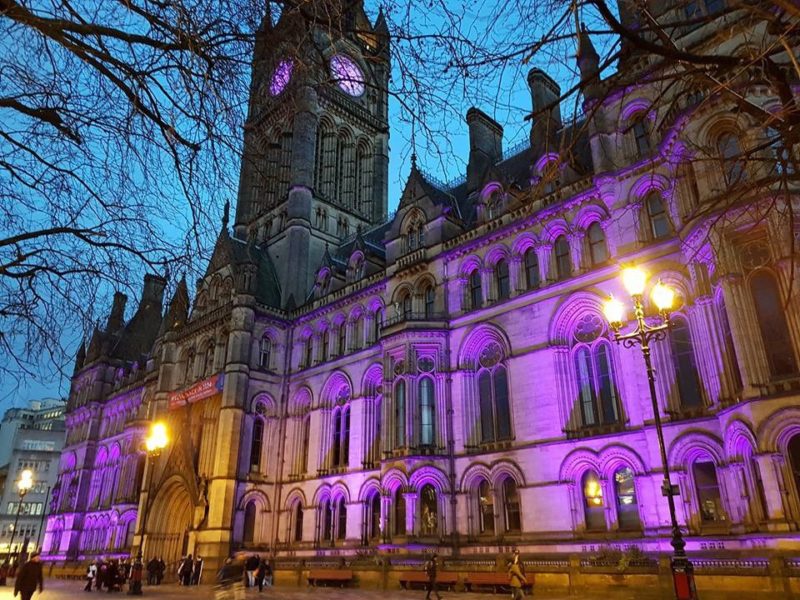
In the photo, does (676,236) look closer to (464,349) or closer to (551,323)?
(551,323)

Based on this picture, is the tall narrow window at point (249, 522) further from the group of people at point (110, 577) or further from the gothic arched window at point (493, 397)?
the gothic arched window at point (493, 397)

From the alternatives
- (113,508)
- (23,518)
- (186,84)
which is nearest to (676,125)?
(186,84)

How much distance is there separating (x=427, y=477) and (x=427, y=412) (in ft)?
9.54

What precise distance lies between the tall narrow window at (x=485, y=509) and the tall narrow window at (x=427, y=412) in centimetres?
303

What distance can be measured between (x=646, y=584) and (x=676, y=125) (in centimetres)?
1450

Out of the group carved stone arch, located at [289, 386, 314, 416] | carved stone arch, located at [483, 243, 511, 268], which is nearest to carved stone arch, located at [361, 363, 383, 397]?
carved stone arch, located at [289, 386, 314, 416]

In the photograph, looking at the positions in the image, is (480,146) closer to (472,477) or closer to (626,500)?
(472,477)

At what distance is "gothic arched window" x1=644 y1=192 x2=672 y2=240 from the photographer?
21.3 m

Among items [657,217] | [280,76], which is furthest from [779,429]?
[280,76]

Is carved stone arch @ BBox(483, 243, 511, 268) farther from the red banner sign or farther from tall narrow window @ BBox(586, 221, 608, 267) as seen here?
the red banner sign

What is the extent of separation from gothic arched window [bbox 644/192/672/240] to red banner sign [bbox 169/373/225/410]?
985 inches

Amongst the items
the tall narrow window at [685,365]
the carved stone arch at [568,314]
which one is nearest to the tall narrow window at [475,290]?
the carved stone arch at [568,314]

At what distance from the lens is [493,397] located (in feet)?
82.7

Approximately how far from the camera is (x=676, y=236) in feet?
66.6
